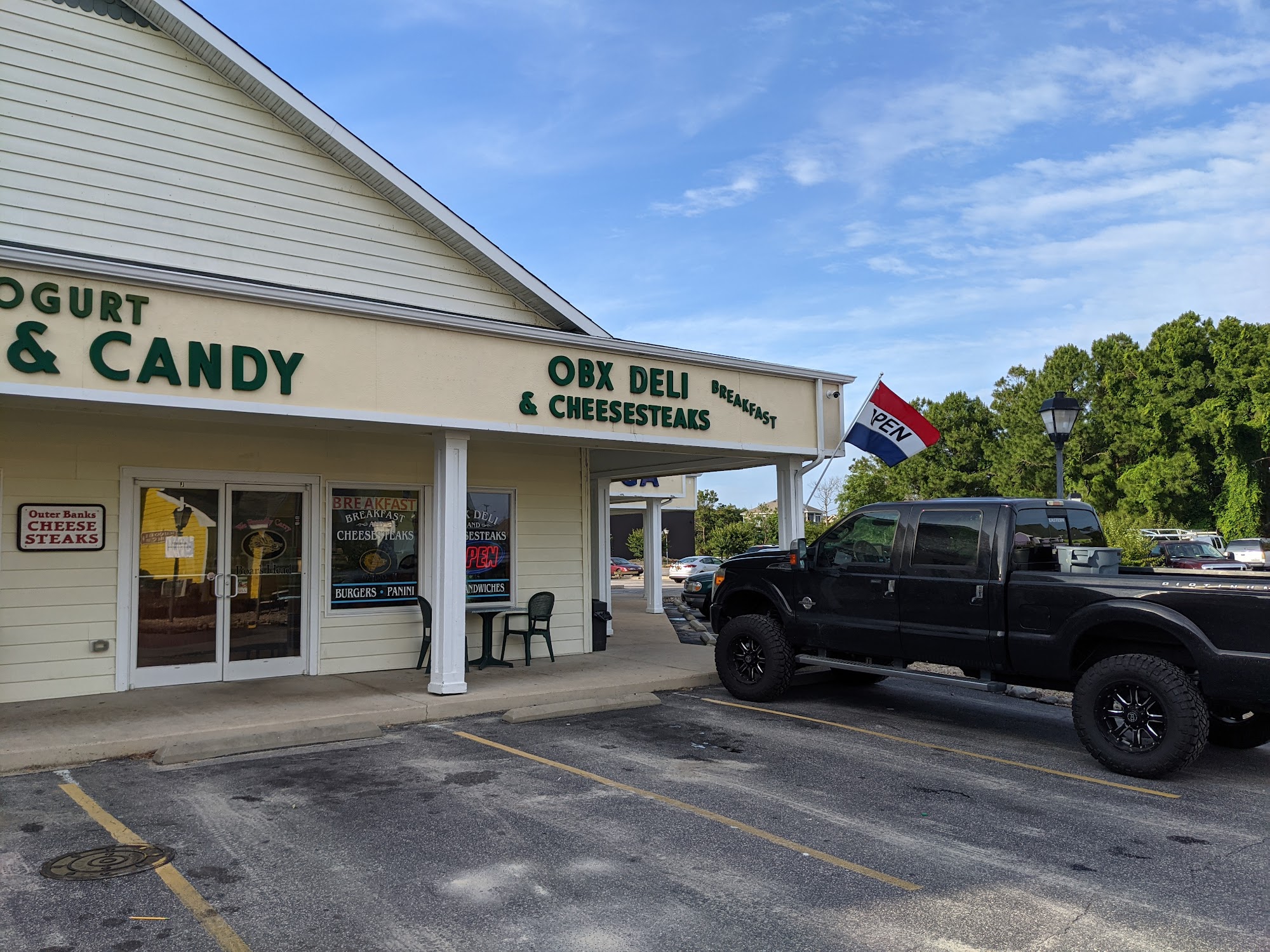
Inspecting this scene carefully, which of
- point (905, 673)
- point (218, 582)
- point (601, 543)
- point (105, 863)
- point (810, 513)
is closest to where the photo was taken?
point (105, 863)

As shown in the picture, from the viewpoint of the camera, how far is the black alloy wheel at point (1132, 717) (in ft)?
22.9

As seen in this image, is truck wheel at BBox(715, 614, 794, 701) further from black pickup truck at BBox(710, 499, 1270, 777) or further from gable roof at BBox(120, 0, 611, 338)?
gable roof at BBox(120, 0, 611, 338)

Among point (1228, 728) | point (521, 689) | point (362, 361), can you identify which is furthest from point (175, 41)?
point (1228, 728)

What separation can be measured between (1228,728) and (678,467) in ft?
28.8

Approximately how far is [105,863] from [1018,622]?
21.8 ft

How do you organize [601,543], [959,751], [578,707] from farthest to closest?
[601,543], [578,707], [959,751]

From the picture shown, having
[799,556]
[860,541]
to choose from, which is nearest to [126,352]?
[799,556]

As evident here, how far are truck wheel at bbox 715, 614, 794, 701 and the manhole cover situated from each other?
6046 millimetres

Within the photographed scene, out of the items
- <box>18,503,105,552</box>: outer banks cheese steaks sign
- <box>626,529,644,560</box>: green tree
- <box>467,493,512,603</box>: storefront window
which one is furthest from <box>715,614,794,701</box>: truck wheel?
<box>626,529,644,560</box>: green tree

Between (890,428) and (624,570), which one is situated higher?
(890,428)

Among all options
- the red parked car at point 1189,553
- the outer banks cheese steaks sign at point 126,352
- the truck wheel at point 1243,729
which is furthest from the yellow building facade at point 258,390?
the red parked car at point 1189,553

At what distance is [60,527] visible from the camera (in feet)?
30.8

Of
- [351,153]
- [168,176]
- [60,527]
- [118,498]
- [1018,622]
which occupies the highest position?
[351,153]

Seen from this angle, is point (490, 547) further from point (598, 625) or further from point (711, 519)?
point (711, 519)
